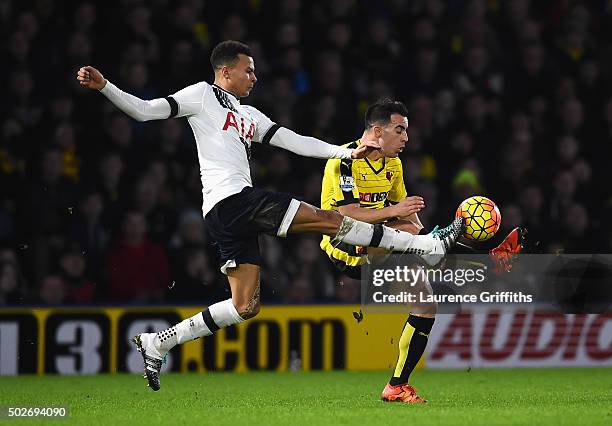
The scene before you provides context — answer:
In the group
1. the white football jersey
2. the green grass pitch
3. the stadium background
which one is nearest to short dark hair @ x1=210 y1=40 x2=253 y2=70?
the white football jersey

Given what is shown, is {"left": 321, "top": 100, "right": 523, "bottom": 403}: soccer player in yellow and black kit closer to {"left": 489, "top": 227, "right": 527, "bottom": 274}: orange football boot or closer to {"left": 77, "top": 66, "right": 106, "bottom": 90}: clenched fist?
{"left": 489, "top": 227, "right": 527, "bottom": 274}: orange football boot

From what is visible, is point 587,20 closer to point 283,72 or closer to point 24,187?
point 283,72

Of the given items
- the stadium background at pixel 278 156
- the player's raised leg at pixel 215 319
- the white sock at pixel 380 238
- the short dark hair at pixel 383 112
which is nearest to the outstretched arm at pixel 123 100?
the player's raised leg at pixel 215 319

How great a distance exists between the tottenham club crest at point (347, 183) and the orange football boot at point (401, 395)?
1.36 meters

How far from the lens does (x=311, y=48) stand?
513 inches

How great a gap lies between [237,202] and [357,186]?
3.38 ft

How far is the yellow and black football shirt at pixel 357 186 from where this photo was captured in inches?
319

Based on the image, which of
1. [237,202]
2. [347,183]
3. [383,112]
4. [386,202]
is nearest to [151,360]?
[237,202]

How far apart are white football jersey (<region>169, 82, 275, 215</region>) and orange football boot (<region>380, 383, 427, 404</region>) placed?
1.67 m

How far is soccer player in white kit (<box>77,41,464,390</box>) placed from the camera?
7379mm

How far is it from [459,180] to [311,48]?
2250 mm

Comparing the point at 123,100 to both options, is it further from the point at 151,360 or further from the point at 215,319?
the point at 151,360

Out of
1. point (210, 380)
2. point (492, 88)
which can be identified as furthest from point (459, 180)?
point (210, 380)

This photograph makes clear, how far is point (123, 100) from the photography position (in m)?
7.09
